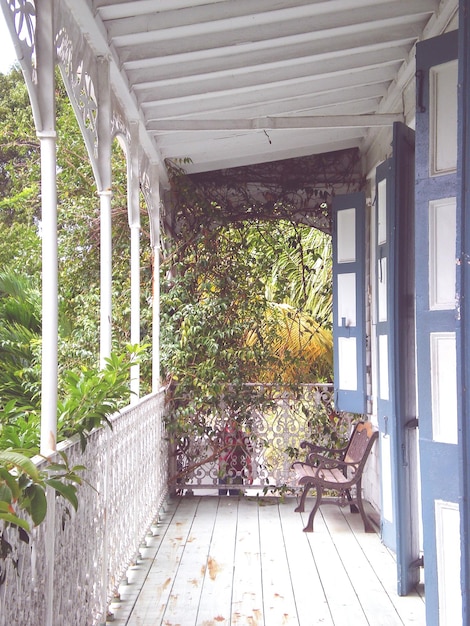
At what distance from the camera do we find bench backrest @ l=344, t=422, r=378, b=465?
21.2 feet

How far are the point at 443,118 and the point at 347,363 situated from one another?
4.08 metres

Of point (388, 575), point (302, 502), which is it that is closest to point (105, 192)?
point (388, 575)

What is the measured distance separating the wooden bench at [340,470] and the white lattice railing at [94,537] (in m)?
1.37

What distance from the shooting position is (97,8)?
12.7 feet

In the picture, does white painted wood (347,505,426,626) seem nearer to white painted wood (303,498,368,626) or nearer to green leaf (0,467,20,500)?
white painted wood (303,498,368,626)

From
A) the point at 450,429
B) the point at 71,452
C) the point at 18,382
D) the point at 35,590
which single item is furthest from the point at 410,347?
the point at 18,382

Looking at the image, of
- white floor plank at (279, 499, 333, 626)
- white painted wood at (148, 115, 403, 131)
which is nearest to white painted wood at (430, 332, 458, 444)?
white floor plank at (279, 499, 333, 626)

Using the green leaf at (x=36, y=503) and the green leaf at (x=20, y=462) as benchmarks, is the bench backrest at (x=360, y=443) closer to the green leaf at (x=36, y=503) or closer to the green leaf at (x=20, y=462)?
the green leaf at (x=36, y=503)

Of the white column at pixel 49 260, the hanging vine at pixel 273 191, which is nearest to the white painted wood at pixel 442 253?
the white column at pixel 49 260

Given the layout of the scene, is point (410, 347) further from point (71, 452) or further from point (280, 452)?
point (280, 452)

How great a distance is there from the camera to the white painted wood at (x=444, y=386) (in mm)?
3369

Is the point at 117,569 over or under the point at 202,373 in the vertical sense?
under

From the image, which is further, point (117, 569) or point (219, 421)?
point (219, 421)

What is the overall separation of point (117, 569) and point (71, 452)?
1.69 m
